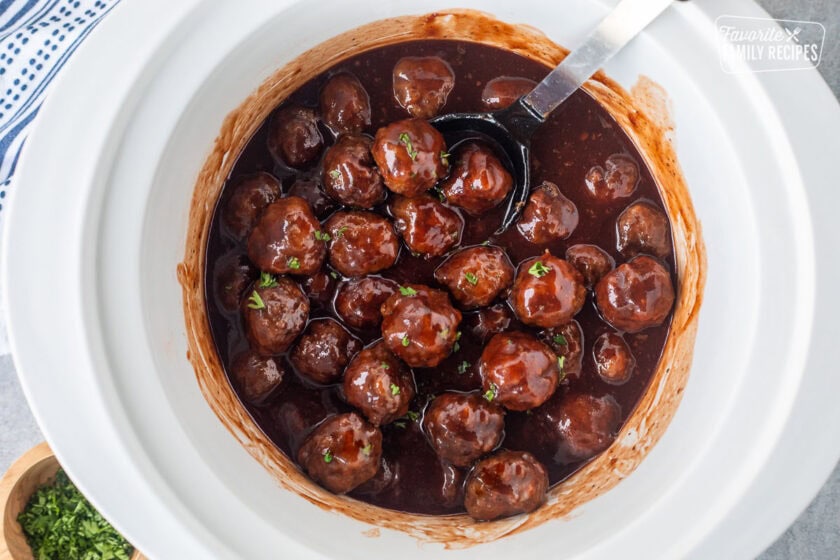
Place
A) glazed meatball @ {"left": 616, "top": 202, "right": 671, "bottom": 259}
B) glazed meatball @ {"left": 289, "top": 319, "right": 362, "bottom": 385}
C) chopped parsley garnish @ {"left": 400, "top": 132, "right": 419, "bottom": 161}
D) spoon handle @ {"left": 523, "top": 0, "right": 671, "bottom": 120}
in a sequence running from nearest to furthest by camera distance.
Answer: spoon handle @ {"left": 523, "top": 0, "right": 671, "bottom": 120}
chopped parsley garnish @ {"left": 400, "top": 132, "right": 419, "bottom": 161}
glazed meatball @ {"left": 289, "top": 319, "right": 362, "bottom": 385}
glazed meatball @ {"left": 616, "top": 202, "right": 671, "bottom": 259}

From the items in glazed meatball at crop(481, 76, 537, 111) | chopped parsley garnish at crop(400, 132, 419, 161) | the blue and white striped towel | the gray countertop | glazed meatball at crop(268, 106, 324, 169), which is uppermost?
the blue and white striped towel

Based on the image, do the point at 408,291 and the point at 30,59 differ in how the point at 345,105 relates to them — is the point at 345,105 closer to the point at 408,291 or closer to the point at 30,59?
the point at 408,291

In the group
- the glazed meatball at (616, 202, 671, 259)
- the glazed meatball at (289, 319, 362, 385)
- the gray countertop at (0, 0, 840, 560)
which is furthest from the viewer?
the gray countertop at (0, 0, 840, 560)

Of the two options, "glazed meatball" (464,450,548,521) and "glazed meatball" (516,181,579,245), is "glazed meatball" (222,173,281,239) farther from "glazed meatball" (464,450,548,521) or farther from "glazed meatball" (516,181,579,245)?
"glazed meatball" (464,450,548,521)

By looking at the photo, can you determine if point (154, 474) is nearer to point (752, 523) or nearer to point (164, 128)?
point (164, 128)

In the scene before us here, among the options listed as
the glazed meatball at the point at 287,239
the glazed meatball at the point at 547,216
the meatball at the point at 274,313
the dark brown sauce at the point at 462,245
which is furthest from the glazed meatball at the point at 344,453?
the glazed meatball at the point at 547,216

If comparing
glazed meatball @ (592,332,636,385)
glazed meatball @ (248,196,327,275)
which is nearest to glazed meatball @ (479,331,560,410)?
glazed meatball @ (592,332,636,385)
